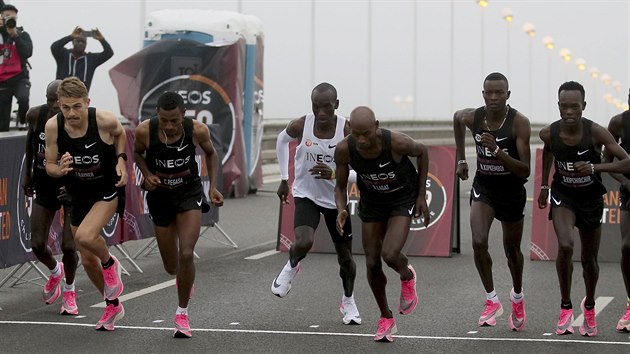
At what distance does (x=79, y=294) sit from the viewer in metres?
13.3

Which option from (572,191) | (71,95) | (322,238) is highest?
(71,95)

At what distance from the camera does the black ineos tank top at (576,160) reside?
35.4ft

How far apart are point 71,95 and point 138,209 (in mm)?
5040

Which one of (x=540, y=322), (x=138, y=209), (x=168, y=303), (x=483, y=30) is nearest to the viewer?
(x=540, y=322)

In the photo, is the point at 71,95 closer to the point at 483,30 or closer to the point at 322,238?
the point at 322,238

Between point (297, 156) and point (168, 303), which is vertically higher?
point (297, 156)

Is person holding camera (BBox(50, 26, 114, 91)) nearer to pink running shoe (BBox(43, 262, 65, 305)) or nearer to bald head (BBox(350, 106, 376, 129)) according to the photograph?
pink running shoe (BBox(43, 262, 65, 305))

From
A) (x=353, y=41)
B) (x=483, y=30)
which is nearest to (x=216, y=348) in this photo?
(x=353, y=41)

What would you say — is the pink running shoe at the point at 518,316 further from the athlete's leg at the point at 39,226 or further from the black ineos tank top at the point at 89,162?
the athlete's leg at the point at 39,226

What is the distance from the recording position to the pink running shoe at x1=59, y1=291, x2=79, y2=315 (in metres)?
11.8

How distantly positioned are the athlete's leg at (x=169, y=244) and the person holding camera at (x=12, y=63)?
864 cm

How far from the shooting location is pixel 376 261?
1061 cm

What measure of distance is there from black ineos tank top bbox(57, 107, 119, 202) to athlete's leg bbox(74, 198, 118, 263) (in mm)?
104

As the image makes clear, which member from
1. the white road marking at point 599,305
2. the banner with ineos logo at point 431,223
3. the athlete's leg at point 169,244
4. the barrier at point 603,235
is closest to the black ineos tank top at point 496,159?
the white road marking at point 599,305
